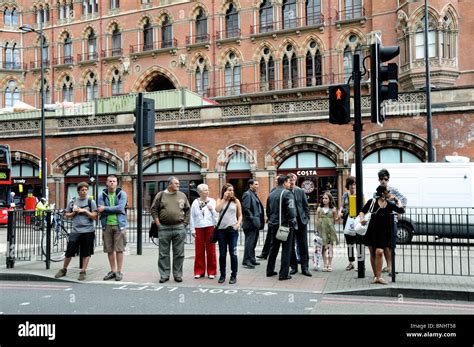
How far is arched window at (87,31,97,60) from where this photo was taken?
138ft

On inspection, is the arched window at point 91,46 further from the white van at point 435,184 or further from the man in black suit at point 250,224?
the man in black suit at point 250,224

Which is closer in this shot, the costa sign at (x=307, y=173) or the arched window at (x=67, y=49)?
the costa sign at (x=307, y=173)

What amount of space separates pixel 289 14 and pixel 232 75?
602 cm

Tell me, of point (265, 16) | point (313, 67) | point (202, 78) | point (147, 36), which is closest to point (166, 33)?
point (147, 36)

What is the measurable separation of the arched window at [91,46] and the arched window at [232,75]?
12.8 meters

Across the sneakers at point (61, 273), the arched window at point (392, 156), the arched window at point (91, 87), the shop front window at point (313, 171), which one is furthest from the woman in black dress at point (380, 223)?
the arched window at point (91, 87)

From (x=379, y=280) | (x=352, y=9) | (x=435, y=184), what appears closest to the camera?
(x=379, y=280)

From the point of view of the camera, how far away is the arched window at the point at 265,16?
35.4m

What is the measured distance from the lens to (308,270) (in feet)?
31.1

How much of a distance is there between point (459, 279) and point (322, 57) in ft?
88.8

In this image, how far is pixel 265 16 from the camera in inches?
1406

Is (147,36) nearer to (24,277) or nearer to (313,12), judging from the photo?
(313,12)
